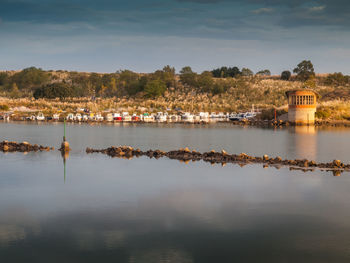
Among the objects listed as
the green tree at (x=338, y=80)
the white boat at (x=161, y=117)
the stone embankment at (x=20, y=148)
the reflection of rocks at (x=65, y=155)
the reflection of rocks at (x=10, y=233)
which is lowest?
the reflection of rocks at (x=10, y=233)

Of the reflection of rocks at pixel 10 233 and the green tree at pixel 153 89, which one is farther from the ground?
the green tree at pixel 153 89

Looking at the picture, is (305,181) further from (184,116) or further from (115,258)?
(184,116)

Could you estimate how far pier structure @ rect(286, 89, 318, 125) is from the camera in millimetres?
94131

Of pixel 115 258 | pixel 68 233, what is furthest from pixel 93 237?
pixel 115 258

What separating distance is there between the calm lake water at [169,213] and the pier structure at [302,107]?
6072cm

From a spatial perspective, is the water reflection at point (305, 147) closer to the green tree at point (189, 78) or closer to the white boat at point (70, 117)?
the white boat at point (70, 117)

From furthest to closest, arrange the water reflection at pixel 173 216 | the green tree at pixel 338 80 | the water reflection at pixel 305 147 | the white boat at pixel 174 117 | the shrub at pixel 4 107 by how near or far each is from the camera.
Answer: the green tree at pixel 338 80, the shrub at pixel 4 107, the white boat at pixel 174 117, the water reflection at pixel 305 147, the water reflection at pixel 173 216

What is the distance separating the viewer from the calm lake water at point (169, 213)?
17156 millimetres

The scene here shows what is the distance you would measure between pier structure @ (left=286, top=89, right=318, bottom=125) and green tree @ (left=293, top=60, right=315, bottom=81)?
3682 inches

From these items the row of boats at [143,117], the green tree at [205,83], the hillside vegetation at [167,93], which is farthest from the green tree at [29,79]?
the row of boats at [143,117]

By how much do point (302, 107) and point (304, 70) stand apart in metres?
97.4

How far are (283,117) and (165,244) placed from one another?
89.0 m

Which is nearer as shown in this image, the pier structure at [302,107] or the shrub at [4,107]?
the pier structure at [302,107]

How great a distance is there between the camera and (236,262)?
16328 mm
